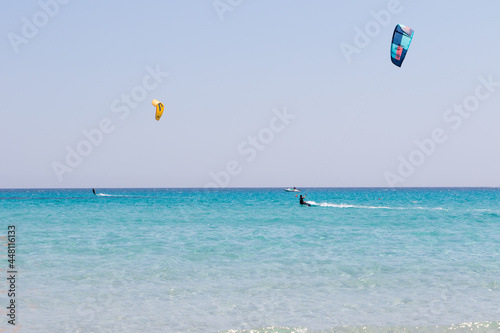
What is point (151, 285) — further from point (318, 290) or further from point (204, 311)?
point (318, 290)

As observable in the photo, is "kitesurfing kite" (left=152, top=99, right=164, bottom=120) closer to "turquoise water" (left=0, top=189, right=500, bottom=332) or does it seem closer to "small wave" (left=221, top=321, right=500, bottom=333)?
"turquoise water" (left=0, top=189, right=500, bottom=332)

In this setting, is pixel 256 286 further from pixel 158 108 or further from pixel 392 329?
pixel 158 108

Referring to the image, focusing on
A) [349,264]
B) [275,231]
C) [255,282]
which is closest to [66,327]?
[255,282]

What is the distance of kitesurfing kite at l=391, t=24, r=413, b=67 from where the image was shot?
21038 millimetres

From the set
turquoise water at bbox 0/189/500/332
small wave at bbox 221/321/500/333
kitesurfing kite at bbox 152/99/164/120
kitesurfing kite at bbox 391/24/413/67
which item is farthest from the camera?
kitesurfing kite at bbox 152/99/164/120

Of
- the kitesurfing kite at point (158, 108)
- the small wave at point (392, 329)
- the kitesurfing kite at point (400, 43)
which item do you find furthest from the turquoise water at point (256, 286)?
the kitesurfing kite at point (158, 108)

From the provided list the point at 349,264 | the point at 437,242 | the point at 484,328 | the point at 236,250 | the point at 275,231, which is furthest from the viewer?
the point at 275,231

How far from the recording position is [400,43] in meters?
21.3

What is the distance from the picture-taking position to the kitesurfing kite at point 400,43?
21.0m

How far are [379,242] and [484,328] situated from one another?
37.8 feet

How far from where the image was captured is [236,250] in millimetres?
16312

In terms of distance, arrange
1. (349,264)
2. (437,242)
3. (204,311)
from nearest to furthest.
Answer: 1. (204,311)
2. (349,264)
3. (437,242)

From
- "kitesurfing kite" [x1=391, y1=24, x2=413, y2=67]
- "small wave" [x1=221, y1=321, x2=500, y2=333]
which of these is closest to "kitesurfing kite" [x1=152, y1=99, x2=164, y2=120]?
"kitesurfing kite" [x1=391, y1=24, x2=413, y2=67]

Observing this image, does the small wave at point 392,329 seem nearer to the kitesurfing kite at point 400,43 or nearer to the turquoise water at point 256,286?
the turquoise water at point 256,286
